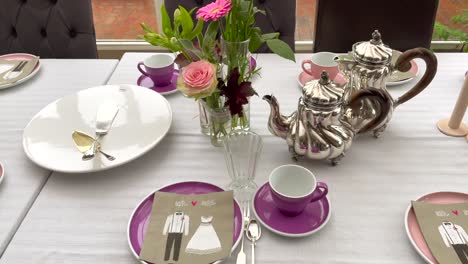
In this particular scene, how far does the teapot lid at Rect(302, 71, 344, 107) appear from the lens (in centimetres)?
68

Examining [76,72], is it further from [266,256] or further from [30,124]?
[266,256]

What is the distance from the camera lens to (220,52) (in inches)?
29.3

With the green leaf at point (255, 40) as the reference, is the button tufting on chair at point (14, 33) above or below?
below

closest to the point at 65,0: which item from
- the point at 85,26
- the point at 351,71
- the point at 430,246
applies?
the point at 85,26

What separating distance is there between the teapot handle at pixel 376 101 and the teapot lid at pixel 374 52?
7 centimetres

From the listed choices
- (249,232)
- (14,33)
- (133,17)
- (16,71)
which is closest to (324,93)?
(249,232)

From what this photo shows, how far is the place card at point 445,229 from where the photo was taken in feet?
1.86

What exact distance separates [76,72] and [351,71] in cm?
70

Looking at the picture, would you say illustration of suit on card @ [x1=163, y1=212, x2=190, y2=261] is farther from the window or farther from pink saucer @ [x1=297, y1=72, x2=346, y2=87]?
the window

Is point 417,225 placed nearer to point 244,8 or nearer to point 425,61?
point 425,61

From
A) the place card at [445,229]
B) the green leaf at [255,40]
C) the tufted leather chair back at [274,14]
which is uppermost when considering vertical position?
the green leaf at [255,40]

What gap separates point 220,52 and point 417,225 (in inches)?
16.9

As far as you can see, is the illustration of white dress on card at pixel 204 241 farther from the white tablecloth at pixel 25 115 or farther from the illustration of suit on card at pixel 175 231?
the white tablecloth at pixel 25 115

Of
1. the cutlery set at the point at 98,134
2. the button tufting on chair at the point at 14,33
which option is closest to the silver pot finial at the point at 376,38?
the cutlery set at the point at 98,134
